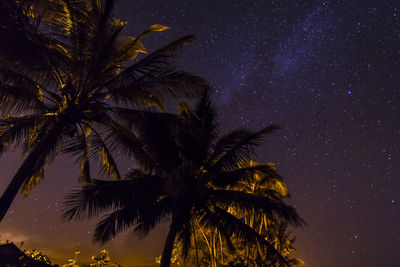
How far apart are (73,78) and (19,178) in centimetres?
289

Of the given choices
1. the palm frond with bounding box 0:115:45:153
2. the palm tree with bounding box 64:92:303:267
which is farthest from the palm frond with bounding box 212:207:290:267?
the palm frond with bounding box 0:115:45:153

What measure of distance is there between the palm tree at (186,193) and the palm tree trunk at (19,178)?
1.35m

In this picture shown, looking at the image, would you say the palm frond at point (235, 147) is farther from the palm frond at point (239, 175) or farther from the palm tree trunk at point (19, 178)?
the palm tree trunk at point (19, 178)

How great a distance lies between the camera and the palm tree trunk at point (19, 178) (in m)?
6.01

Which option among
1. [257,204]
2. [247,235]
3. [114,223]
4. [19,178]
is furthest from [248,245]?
[19,178]

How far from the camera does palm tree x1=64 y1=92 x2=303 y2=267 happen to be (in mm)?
7910

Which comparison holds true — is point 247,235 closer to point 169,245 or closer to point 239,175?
point 239,175

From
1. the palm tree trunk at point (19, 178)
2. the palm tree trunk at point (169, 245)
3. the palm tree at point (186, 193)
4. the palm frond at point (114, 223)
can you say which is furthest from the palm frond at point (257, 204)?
the palm tree trunk at point (19, 178)

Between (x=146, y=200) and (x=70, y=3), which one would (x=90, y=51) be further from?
(x=146, y=200)

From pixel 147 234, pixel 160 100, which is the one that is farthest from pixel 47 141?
pixel 147 234

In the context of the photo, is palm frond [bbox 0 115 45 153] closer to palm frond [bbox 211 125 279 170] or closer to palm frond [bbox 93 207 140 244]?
palm frond [bbox 93 207 140 244]

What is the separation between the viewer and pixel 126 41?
28.0 feet

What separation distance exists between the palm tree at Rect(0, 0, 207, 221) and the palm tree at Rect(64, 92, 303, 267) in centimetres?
95

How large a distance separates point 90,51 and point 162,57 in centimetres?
190
